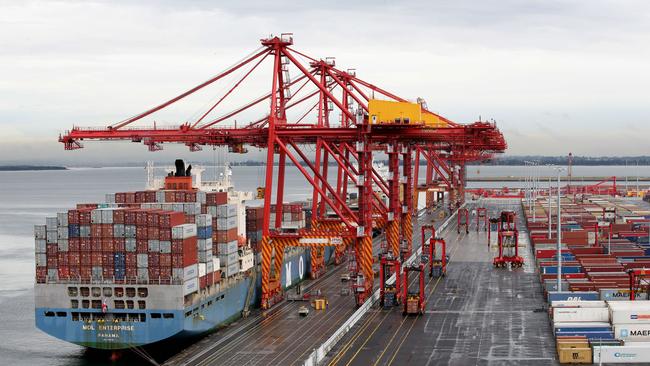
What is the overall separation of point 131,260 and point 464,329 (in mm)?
19449

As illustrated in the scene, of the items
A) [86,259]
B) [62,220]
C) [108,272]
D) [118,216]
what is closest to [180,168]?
[118,216]

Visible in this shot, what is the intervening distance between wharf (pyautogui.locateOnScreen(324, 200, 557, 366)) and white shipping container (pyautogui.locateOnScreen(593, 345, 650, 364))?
2281mm

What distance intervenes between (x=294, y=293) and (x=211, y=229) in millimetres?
13121

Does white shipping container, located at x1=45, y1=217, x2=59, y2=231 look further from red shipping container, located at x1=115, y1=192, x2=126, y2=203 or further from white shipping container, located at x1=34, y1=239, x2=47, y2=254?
red shipping container, located at x1=115, y1=192, x2=126, y2=203

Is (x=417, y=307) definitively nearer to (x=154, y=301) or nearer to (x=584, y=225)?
(x=154, y=301)

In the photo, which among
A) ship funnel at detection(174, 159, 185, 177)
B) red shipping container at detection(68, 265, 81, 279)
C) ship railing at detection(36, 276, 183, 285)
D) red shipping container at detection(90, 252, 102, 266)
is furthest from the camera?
ship funnel at detection(174, 159, 185, 177)

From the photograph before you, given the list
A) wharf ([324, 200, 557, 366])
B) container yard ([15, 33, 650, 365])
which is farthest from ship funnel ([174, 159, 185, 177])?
wharf ([324, 200, 557, 366])

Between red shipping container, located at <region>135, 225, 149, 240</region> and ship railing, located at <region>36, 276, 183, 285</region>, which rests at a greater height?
red shipping container, located at <region>135, 225, 149, 240</region>

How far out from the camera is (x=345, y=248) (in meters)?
95.1

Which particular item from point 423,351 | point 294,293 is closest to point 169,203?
point 294,293

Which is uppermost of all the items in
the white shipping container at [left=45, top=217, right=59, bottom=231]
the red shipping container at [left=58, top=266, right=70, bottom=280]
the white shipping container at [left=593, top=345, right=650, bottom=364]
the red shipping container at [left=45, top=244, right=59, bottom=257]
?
the white shipping container at [left=45, top=217, right=59, bottom=231]

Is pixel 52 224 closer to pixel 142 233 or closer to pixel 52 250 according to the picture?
pixel 52 250

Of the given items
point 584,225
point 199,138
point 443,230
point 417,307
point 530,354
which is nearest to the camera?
point 530,354

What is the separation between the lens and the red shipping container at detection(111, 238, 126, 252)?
52.1 meters
